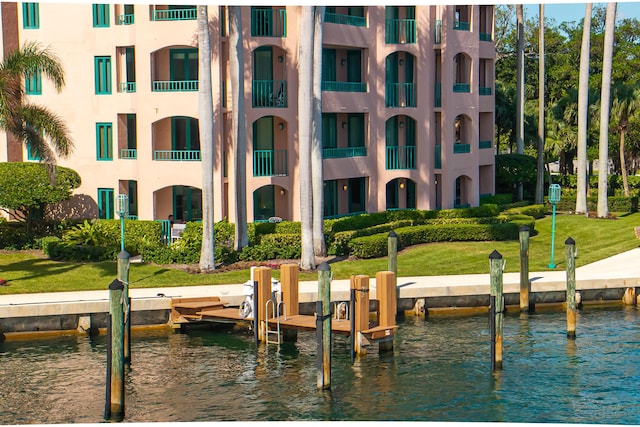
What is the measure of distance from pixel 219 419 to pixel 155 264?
16102 millimetres

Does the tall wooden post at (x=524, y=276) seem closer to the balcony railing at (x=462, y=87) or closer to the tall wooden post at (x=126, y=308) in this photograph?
the tall wooden post at (x=126, y=308)

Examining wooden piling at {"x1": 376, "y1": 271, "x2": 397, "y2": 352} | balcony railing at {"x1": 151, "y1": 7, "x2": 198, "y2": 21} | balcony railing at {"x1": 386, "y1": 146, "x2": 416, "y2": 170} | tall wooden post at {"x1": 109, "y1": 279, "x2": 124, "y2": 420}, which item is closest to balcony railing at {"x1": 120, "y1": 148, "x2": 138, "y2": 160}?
balcony railing at {"x1": 151, "y1": 7, "x2": 198, "y2": 21}

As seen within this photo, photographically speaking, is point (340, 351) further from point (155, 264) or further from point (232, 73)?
point (232, 73)

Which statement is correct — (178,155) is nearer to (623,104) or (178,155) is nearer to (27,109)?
(27,109)

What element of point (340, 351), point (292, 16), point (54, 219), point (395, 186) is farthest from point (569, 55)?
point (340, 351)

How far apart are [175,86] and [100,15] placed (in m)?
5.19

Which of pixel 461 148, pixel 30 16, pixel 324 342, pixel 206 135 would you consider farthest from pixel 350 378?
pixel 461 148

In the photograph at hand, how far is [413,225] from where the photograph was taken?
2064 inches

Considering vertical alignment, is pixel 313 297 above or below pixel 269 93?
below

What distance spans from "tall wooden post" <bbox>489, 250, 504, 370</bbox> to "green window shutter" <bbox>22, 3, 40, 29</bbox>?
2718 centimetres

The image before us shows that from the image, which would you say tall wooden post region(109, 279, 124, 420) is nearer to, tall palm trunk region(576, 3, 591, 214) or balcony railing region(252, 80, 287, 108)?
balcony railing region(252, 80, 287, 108)

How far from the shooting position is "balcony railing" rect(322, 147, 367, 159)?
5269 cm

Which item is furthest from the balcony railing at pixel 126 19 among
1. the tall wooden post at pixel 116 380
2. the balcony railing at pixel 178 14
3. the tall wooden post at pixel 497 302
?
the tall wooden post at pixel 116 380

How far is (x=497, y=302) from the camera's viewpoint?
3422cm
